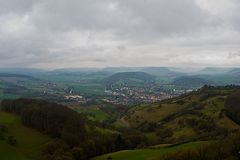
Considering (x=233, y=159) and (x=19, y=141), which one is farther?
(x=19, y=141)

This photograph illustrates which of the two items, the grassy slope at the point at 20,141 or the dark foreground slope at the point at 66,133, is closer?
the grassy slope at the point at 20,141

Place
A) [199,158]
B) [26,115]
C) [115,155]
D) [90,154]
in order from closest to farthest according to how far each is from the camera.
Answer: [199,158] → [115,155] → [90,154] → [26,115]

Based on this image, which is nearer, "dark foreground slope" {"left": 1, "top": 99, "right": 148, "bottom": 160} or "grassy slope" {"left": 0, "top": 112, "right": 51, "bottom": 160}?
"grassy slope" {"left": 0, "top": 112, "right": 51, "bottom": 160}

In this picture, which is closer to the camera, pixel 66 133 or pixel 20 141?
pixel 20 141

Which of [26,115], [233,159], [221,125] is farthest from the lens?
[221,125]

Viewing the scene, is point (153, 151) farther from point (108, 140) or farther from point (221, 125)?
point (221, 125)

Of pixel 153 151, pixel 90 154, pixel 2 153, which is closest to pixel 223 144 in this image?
pixel 153 151

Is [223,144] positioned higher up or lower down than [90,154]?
higher up

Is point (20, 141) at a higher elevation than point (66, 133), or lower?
lower
